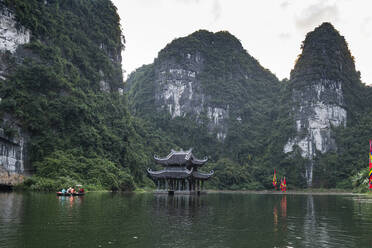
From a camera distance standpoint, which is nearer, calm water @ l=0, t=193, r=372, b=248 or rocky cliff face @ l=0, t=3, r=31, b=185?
calm water @ l=0, t=193, r=372, b=248

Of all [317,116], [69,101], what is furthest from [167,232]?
[317,116]

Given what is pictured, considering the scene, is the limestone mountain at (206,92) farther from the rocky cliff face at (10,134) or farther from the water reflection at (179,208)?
the water reflection at (179,208)

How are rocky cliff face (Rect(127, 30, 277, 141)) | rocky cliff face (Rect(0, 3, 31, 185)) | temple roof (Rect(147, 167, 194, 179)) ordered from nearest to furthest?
rocky cliff face (Rect(0, 3, 31, 185)) < temple roof (Rect(147, 167, 194, 179)) < rocky cliff face (Rect(127, 30, 277, 141))

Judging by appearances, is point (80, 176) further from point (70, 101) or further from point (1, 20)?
point (1, 20)

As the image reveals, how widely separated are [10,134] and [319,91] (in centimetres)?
8978

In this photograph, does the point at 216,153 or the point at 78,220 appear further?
the point at 216,153

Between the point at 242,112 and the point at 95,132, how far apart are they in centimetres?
7839


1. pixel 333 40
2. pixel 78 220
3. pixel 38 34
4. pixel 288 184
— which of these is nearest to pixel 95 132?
pixel 38 34

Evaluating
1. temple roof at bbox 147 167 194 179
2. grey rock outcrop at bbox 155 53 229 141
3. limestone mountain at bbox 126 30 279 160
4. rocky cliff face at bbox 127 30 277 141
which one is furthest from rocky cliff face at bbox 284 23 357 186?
temple roof at bbox 147 167 194 179

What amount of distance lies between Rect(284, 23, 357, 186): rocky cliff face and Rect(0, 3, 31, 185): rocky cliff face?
3026 inches

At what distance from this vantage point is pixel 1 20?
48344mm

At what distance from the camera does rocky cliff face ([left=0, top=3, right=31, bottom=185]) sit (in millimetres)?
39531

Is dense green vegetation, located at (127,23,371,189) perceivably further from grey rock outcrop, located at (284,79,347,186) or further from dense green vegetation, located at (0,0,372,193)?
grey rock outcrop, located at (284,79,347,186)

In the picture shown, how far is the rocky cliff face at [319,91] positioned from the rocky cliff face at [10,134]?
7687cm
